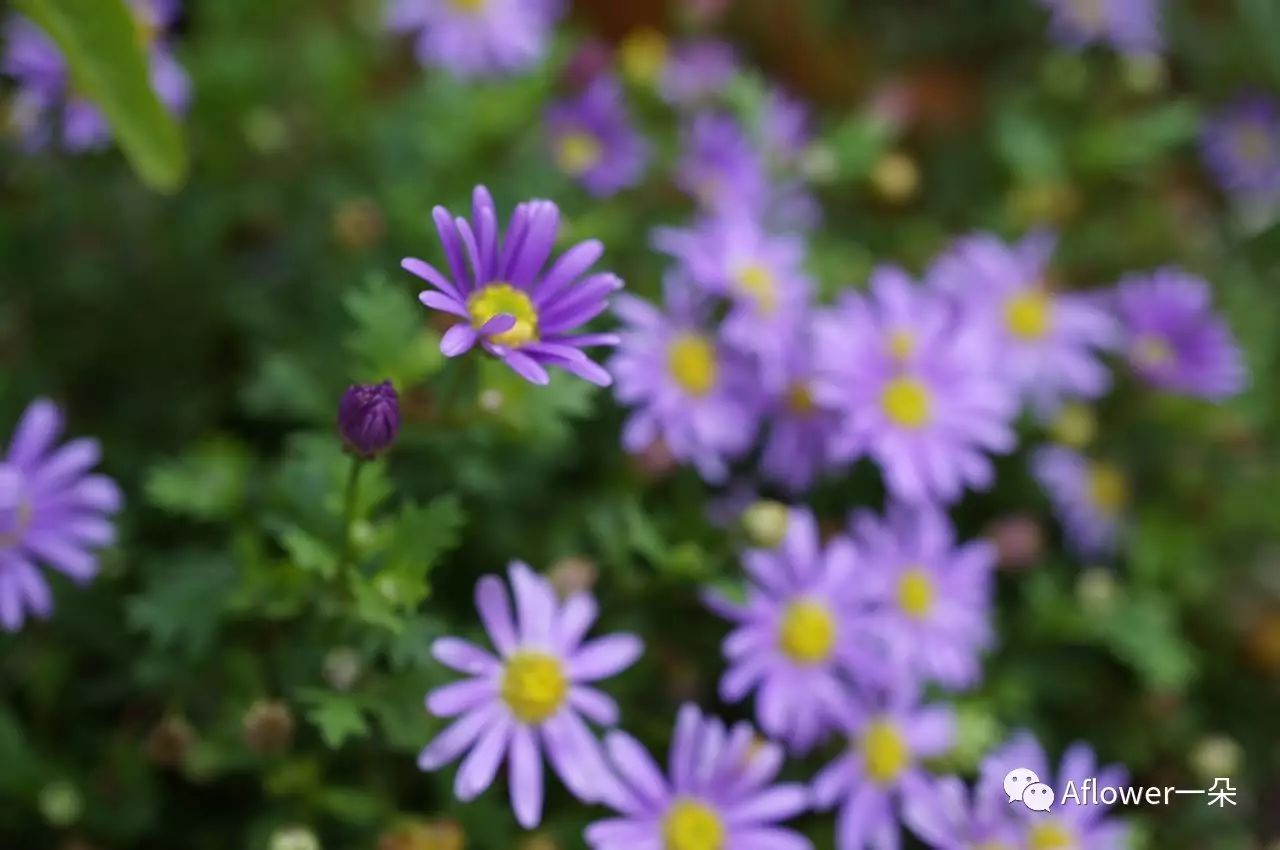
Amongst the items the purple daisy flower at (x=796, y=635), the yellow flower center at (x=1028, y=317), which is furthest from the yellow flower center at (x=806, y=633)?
Answer: the yellow flower center at (x=1028, y=317)

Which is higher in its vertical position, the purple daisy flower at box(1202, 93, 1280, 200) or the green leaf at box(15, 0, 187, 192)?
the purple daisy flower at box(1202, 93, 1280, 200)

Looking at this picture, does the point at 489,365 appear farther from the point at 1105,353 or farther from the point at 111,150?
the point at 1105,353

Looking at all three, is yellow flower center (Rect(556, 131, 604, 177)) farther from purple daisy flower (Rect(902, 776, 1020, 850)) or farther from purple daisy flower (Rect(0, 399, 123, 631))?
purple daisy flower (Rect(902, 776, 1020, 850))

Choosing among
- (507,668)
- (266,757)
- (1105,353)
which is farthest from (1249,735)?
(266,757)

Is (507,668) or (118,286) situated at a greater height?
(118,286)

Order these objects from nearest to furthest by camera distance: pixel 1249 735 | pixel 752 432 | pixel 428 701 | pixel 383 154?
pixel 428 701 < pixel 752 432 < pixel 383 154 < pixel 1249 735

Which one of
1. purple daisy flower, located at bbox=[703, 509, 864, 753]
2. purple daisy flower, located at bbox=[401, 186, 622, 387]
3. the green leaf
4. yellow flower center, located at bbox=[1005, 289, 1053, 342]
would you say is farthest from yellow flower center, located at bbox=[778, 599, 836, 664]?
the green leaf
